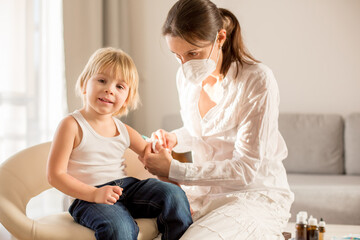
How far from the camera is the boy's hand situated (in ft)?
4.35

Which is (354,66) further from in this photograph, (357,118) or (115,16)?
(115,16)

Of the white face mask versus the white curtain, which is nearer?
the white face mask

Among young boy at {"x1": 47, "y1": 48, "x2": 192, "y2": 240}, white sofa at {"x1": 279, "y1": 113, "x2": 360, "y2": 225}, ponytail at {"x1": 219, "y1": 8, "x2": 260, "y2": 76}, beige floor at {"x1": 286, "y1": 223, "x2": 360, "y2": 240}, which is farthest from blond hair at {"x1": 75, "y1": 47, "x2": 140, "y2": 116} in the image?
white sofa at {"x1": 279, "y1": 113, "x2": 360, "y2": 225}

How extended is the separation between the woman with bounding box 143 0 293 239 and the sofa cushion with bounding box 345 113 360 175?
1687 mm

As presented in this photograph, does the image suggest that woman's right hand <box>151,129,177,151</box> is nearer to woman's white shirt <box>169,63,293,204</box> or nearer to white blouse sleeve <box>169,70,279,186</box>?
woman's white shirt <box>169,63,293,204</box>

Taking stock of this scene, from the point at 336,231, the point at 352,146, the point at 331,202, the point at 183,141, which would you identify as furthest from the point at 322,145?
the point at 183,141

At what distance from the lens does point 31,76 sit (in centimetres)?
285

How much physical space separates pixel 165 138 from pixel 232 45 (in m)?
0.44

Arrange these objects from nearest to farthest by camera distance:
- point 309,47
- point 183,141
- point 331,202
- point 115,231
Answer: point 115,231 < point 183,141 < point 331,202 < point 309,47

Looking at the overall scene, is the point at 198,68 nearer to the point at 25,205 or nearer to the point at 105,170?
the point at 105,170

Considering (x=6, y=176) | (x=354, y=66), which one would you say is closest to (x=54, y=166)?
(x=6, y=176)

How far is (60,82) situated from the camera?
3.06m

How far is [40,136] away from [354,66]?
7.66 ft

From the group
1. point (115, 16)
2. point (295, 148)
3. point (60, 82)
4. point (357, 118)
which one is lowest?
point (295, 148)
